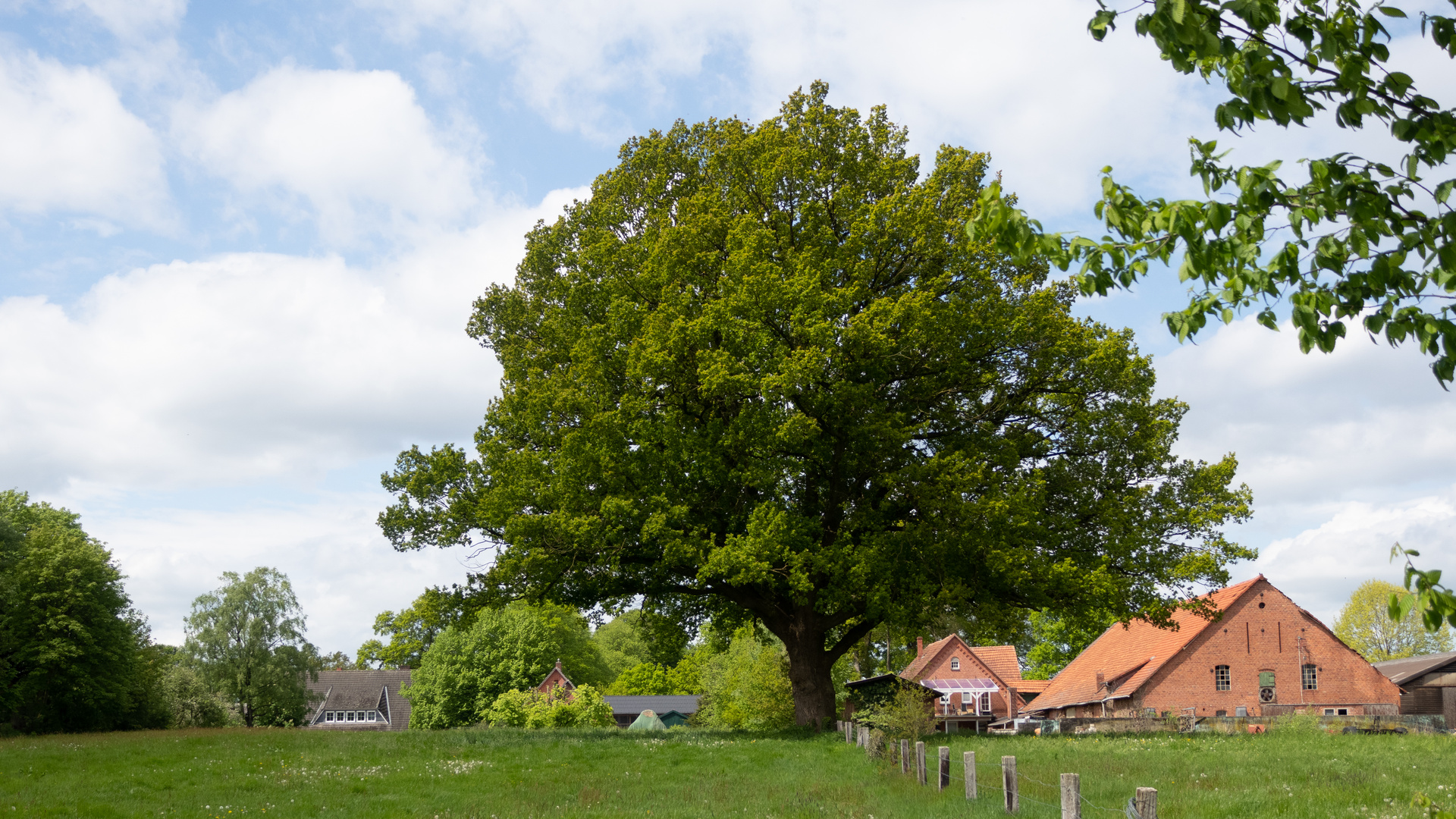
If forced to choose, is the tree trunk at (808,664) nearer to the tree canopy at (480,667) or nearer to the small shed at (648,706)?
the tree canopy at (480,667)

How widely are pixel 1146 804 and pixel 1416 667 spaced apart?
197 ft

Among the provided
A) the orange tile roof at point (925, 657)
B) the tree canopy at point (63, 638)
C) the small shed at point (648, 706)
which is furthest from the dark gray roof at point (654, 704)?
the tree canopy at point (63, 638)

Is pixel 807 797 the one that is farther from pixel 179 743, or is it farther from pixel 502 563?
pixel 179 743

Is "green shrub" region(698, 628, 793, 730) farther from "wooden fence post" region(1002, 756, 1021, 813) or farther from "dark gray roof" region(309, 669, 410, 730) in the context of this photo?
"dark gray roof" region(309, 669, 410, 730)

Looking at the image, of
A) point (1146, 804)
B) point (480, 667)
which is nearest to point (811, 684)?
point (1146, 804)

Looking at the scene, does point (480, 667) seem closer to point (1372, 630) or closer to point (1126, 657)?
point (1126, 657)

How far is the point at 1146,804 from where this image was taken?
8.28m

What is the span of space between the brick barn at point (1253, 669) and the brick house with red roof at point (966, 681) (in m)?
23.8

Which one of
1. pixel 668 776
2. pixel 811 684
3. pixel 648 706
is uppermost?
pixel 811 684

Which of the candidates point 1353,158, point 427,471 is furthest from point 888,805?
point 427,471

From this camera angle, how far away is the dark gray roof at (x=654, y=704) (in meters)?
92.2

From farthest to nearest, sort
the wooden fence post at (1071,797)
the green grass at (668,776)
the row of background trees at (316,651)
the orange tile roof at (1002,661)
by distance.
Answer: the orange tile roof at (1002,661), the row of background trees at (316,651), the green grass at (668,776), the wooden fence post at (1071,797)

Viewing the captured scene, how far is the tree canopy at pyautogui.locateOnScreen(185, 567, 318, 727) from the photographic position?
67.6 meters

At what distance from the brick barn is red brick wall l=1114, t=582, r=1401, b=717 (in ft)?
0.14
